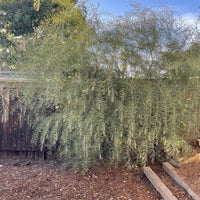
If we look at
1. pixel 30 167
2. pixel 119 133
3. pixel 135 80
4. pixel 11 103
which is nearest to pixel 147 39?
pixel 135 80

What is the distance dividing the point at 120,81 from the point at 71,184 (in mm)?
1480

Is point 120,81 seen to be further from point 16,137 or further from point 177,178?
point 16,137

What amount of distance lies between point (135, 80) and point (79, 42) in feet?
2.75

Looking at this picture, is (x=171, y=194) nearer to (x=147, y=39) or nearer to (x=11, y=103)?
(x=147, y=39)

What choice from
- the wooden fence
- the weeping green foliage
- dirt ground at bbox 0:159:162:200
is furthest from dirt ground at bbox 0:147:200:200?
the wooden fence

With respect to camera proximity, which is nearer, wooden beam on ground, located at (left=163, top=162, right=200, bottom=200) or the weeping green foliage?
wooden beam on ground, located at (left=163, top=162, right=200, bottom=200)

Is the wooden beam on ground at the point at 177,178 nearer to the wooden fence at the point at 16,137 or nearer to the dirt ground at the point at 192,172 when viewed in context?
the dirt ground at the point at 192,172

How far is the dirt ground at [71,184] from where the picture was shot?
2.40 metres

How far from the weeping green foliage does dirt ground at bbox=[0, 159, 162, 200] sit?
277 mm

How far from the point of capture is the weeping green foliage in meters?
2.53

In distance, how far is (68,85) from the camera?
2.65 meters

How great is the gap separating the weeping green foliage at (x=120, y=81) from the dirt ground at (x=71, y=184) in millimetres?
277

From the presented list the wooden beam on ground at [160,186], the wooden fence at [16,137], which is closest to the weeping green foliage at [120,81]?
the wooden beam on ground at [160,186]

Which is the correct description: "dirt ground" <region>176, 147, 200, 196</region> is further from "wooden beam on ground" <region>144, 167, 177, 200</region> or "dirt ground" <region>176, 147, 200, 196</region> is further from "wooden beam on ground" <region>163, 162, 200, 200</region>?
"wooden beam on ground" <region>144, 167, 177, 200</region>
